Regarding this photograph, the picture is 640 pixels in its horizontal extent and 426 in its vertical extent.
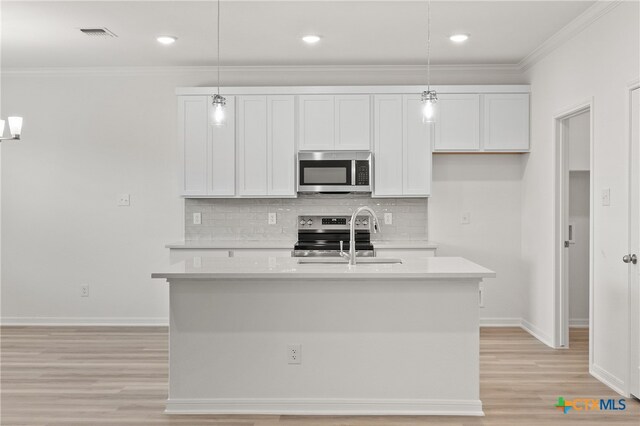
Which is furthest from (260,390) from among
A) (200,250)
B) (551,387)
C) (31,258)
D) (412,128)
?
(31,258)

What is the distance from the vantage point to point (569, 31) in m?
4.41

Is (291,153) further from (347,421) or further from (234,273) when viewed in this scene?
(347,421)

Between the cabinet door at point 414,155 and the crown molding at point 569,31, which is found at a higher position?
the crown molding at point 569,31

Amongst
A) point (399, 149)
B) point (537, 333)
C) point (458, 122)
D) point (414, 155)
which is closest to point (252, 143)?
point (399, 149)

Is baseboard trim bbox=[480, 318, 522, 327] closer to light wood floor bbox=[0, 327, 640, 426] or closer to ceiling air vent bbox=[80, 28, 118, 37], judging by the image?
light wood floor bbox=[0, 327, 640, 426]

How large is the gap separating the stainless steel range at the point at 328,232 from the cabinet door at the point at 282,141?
1.41 feet

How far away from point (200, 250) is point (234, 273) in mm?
2279

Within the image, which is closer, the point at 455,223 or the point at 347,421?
the point at 347,421

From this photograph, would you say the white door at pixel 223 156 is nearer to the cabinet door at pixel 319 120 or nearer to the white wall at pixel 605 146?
the cabinet door at pixel 319 120

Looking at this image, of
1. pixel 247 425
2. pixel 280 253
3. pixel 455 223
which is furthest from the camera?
pixel 455 223

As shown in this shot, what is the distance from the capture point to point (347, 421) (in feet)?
10.3

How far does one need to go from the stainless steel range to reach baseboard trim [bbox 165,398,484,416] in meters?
2.24

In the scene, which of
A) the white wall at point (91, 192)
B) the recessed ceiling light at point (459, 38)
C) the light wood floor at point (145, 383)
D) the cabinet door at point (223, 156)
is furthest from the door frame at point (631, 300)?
the cabinet door at point (223, 156)

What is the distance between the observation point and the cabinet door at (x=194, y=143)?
5469mm
